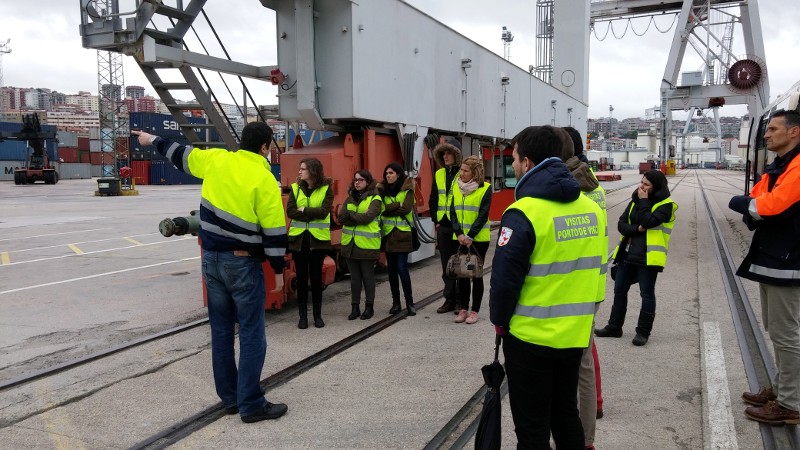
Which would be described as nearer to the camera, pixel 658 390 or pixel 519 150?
pixel 519 150

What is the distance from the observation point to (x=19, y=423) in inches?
162

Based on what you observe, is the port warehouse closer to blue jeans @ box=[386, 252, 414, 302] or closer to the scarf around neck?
blue jeans @ box=[386, 252, 414, 302]

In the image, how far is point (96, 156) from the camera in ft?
228

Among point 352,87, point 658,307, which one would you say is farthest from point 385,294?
point 658,307

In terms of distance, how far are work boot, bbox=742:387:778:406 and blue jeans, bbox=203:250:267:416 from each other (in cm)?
342

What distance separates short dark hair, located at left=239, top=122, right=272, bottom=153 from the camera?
13.9ft

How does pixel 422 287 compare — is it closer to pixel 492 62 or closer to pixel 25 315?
pixel 25 315

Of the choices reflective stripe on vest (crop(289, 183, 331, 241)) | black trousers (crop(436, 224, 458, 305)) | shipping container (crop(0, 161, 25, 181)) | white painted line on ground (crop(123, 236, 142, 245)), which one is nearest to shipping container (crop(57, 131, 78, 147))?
shipping container (crop(0, 161, 25, 181))

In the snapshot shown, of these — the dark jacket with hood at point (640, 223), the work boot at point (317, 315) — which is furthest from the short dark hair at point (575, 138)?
the work boot at point (317, 315)

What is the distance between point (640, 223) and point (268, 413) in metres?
3.66

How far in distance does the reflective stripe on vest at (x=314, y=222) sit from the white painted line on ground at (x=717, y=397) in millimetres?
3751

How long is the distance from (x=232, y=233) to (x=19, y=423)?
1964 mm

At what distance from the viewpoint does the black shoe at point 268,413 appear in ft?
13.5

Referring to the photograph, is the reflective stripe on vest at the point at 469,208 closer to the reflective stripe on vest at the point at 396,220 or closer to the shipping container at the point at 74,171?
the reflective stripe on vest at the point at 396,220
